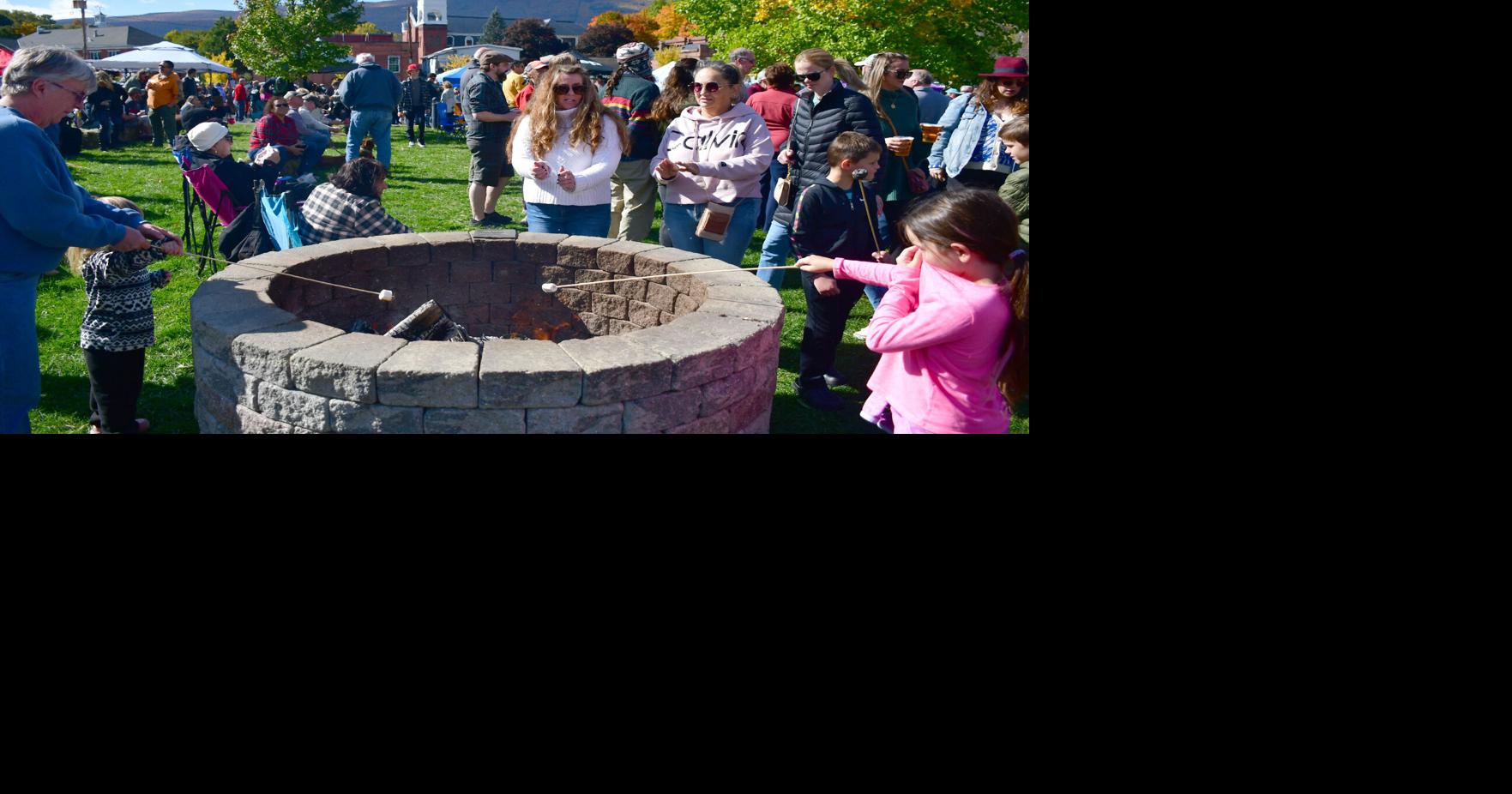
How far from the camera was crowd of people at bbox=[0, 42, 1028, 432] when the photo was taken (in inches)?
128

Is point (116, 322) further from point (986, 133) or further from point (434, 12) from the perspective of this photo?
point (434, 12)

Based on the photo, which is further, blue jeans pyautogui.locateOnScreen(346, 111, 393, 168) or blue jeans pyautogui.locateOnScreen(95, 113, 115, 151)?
blue jeans pyautogui.locateOnScreen(95, 113, 115, 151)

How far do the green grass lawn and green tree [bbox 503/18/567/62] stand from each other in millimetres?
6764

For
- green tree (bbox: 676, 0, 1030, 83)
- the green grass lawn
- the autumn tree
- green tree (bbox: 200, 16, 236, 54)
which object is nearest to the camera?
the green grass lawn

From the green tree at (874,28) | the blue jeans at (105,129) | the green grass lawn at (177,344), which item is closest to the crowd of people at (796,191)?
the green grass lawn at (177,344)

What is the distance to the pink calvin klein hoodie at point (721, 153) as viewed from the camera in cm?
589

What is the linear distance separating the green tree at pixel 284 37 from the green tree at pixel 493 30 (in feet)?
12.0

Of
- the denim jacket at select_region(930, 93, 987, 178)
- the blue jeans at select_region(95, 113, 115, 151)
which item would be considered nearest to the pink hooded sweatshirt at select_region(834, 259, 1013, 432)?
the denim jacket at select_region(930, 93, 987, 178)

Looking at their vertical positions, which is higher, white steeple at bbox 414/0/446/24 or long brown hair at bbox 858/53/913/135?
white steeple at bbox 414/0/446/24

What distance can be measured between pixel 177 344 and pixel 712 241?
125 inches

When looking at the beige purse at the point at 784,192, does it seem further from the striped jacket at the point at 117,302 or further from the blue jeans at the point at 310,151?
the blue jeans at the point at 310,151

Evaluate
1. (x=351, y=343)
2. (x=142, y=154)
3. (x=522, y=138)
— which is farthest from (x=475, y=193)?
(x=142, y=154)

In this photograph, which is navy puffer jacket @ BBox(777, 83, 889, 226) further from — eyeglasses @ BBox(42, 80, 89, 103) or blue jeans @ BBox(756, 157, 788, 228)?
eyeglasses @ BBox(42, 80, 89, 103)

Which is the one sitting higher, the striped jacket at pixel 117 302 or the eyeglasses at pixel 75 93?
the eyeglasses at pixel 75 93
